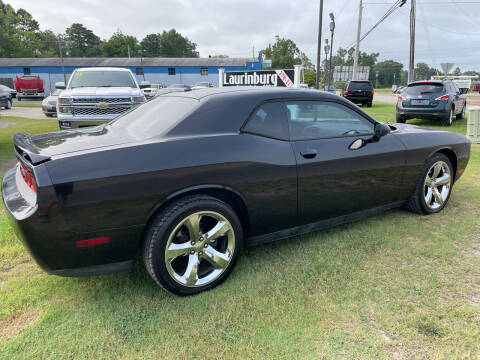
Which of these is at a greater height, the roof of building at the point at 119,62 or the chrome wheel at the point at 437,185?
the roof of building at the point at 119,62

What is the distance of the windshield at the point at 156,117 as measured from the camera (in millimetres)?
2527

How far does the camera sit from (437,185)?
3.81 meters

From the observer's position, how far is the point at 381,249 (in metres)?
3.04

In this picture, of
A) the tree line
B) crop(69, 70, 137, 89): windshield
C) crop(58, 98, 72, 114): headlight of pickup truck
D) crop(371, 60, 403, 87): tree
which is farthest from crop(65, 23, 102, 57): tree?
crop(58, 98, 72, 114): headlight of pickup truck

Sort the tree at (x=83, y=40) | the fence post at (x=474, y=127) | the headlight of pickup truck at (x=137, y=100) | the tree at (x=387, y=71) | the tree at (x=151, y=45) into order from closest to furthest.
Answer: the headlight of pickup truck at (x=137, y=100)
the fence post at (x=474, y=127)
the tree at (x=151, y=45)
the tree at (x=83, y=40)
the tree at (x=387, y=71)

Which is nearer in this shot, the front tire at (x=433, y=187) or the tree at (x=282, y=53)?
the front tire at (x=433, y=187)

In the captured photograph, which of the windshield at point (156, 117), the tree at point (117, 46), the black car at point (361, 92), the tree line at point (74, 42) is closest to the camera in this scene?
the windshield at point (156, 117)

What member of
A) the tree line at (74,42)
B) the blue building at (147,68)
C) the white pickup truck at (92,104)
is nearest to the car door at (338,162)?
the white pickup truck at (92,104)

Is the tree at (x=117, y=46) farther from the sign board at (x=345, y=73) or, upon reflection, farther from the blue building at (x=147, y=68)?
the sign board at (x=345, y=73)

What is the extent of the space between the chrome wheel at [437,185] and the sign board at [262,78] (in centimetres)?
491

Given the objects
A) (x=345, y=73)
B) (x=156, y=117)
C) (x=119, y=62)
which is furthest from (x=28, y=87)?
(x=156, y=117)

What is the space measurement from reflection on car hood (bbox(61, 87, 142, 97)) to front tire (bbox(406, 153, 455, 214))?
600cm

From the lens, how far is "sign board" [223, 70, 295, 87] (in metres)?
8.18

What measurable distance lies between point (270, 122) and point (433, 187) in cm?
225
